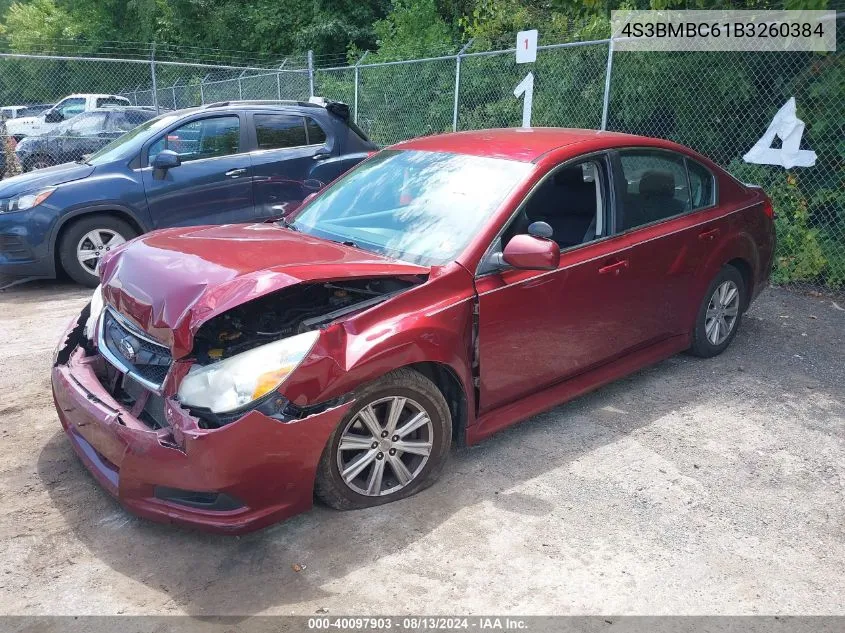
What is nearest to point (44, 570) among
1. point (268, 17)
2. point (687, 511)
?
point (687, 511)

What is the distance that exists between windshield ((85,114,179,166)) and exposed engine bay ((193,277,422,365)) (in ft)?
15.9

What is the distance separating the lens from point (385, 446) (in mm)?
3348

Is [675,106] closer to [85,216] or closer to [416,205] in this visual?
[416,205]

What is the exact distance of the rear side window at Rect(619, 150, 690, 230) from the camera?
14.7ft

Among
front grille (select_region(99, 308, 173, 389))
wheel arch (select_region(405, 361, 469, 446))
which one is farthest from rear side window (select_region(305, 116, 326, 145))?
wheel arch (select_region(405, 361, 469, 446))

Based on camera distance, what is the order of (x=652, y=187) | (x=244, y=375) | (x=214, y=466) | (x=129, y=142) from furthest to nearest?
(x=129, y=142), (x=652, y=187), (x=244, y=375), (x=214, y=466)

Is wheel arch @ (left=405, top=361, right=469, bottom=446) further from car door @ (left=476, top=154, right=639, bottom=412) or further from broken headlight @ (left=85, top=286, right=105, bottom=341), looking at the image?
broken headlight @ (left=85, top=286, right=105, bottom=341)

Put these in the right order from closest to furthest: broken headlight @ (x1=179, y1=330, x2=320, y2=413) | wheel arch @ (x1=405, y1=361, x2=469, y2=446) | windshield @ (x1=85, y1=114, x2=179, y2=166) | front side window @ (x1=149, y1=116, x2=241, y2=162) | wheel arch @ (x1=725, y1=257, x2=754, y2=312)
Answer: broken headlight @ (x1=179, y1=330, x2=320, y2=413), wheel arch @ (x1=405, y1=361, x2=469, y2=446), wheel arch @ (x1=725, y1=257, x2=754, y2=312), windshield @ (x1=85, y1=114, x2=179, y2=166), front side window @ (x1=149, y1=116, x2=241, y2=162)

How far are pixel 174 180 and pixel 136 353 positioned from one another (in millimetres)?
4679

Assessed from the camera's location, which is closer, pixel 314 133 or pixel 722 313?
pixel 722 313

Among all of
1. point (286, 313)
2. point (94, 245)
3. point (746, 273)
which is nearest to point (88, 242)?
point (94, 245)

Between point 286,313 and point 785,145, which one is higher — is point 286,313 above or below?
below

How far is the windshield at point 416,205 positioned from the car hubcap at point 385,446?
78cm

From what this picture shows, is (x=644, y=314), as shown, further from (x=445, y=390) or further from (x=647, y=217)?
(x=445, y=390)
